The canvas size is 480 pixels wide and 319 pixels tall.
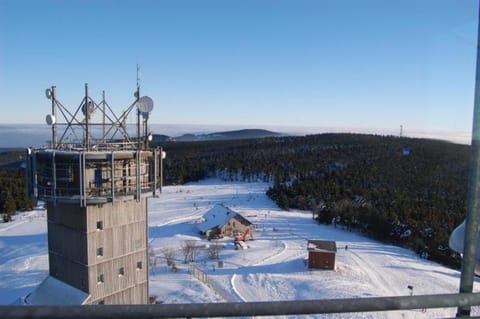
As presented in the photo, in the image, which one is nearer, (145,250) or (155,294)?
(145,250)

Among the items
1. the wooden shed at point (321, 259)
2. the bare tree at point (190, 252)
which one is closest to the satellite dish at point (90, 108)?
the bare tree at point (190, 252)

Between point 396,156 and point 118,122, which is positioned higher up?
point 118,122

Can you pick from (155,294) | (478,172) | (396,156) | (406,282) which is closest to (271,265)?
(406,282)

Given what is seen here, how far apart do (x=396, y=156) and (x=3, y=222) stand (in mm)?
53106

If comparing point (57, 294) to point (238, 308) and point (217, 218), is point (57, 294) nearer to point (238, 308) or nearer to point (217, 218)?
point (238, 308)

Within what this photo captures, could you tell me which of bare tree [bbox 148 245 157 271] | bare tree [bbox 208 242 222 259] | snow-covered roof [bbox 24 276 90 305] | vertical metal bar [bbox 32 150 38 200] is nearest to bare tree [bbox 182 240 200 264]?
bare tree [bbox 208 242 222 259]

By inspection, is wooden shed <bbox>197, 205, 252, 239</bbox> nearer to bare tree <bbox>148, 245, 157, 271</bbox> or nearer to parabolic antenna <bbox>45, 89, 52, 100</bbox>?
bare tree <bbox>148, 245, 157, 271</bbox>

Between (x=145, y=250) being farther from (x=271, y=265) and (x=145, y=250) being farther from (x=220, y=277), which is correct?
(x=271, y=265)

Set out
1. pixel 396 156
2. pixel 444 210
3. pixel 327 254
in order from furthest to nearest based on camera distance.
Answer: pixel 396 156
pixel 444 210
pixel 327 254

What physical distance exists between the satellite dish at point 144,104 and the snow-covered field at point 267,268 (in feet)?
24.2

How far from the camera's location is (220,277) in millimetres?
19375

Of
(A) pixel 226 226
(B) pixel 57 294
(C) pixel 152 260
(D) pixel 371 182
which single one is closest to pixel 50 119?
(B) pixel 57 294

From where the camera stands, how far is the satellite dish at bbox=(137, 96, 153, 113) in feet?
32.9

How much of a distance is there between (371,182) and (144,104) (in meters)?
39.1
